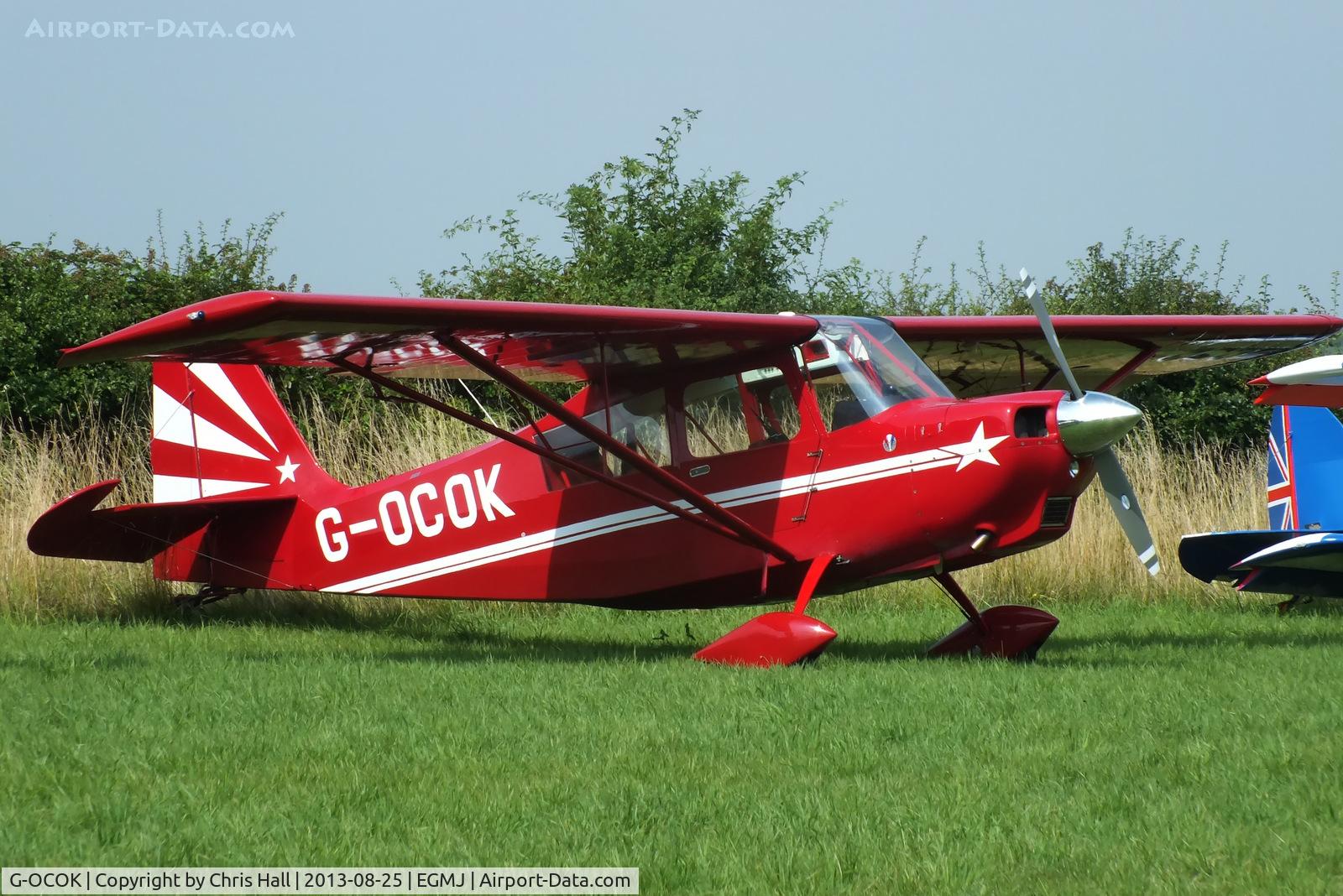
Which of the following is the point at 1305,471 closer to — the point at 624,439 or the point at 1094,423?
the point at 1094,423

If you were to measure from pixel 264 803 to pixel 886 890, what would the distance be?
Answer: 212cm

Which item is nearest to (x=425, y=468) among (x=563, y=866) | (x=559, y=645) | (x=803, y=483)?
(x=559, y=645)

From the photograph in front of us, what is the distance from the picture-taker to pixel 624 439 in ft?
29.9

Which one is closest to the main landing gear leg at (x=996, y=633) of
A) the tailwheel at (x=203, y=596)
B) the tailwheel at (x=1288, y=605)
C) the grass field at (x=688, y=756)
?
the grass field at (x=688, y=756)

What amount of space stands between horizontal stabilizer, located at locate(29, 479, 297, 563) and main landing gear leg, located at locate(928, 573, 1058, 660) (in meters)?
5.23

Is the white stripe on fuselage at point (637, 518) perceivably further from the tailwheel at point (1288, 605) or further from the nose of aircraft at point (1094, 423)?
the tailwheel at point (1288, 605)

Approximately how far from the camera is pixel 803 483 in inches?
337

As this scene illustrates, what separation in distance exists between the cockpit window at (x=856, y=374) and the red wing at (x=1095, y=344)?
122 cm

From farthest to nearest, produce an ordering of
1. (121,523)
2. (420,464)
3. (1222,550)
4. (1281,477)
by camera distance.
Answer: (420,464) → (1281,477) → (1222,550) → (121,523)

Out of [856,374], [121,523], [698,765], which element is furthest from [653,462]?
[121,523]

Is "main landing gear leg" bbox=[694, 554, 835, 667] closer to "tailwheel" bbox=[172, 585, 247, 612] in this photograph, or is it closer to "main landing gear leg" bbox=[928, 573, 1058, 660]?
"main landing gear leg" bbox=[928, 573, 1058, 660]

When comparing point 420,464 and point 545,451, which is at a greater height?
Result: point 545,451

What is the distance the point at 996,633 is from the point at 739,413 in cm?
227

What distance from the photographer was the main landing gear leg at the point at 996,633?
889 centimetres
